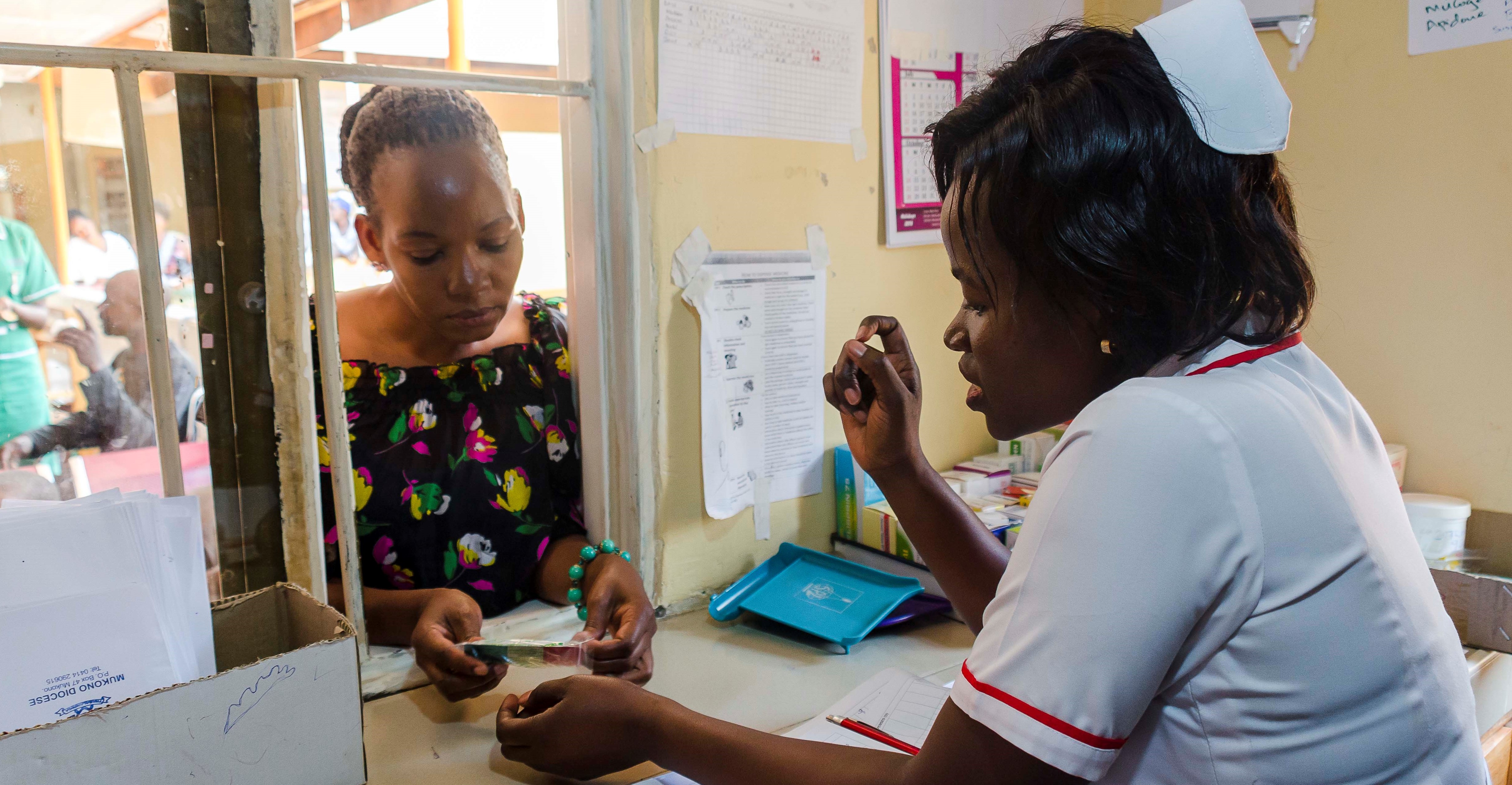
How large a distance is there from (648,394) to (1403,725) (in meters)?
0.88

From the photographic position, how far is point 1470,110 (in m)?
1.30

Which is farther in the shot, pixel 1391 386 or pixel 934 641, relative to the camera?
pixel 1391 386

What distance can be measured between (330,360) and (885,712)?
71 cm

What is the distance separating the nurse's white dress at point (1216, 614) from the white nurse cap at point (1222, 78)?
0.51 feet

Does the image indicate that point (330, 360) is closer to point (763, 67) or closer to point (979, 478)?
point (763, 67)

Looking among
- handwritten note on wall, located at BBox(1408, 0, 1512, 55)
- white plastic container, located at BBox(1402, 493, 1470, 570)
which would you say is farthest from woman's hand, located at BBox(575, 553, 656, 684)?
handwritten note on wall, located at BBox(1408, 0, 1512, 55)

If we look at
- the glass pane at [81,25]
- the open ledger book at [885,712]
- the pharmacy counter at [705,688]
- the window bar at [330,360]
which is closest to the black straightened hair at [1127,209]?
the open ledger book at [885,712]

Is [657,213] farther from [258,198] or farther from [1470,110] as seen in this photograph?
[1470,110]

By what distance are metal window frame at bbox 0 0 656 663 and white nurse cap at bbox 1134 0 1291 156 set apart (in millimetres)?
692

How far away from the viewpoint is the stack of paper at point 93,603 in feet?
2.36

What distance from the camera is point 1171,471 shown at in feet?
1.74

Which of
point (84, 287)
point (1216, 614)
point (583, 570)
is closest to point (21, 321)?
point (84, 287)

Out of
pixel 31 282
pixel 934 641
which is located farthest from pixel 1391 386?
pixel 31 282

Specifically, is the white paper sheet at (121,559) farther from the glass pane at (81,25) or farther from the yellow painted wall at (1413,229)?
the yellow painted wall at (1413,229)
